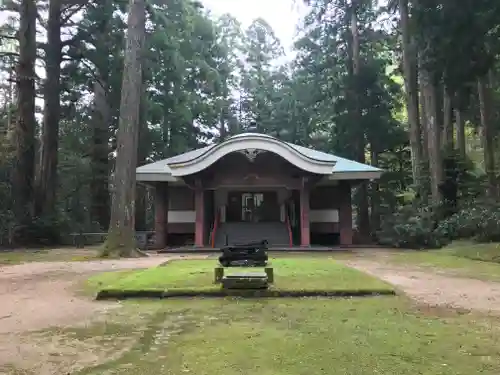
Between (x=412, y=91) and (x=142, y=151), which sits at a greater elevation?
(x=412, y=91)

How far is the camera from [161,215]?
20578 mm

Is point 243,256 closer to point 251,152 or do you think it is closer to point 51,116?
point 251,152

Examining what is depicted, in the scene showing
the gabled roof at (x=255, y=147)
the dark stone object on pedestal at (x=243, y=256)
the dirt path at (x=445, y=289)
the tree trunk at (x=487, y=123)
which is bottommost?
the dirt path at (x=445, y=289)

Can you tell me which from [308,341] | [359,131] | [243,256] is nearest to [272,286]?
[243,256]

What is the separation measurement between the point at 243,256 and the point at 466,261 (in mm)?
6833

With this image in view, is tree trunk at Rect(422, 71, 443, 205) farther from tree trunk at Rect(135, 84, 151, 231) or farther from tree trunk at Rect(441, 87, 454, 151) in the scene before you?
tree trunk at Rect(135, 84, 151, 231)

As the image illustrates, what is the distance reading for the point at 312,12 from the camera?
30.7 m

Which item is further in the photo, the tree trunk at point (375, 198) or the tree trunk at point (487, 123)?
the tree trunk at point (375, 198)

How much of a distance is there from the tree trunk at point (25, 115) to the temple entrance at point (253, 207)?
8.82 m

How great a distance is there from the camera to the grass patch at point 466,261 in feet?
33.3

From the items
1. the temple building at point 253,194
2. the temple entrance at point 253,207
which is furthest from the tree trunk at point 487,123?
the temple entrance at point 253,207

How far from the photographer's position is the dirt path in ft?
21.3

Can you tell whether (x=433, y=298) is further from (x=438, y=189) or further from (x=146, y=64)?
(x=146, y=64)

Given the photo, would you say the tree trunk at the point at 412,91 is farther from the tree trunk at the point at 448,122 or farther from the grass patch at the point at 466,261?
the grass patch at the point at 466,261
